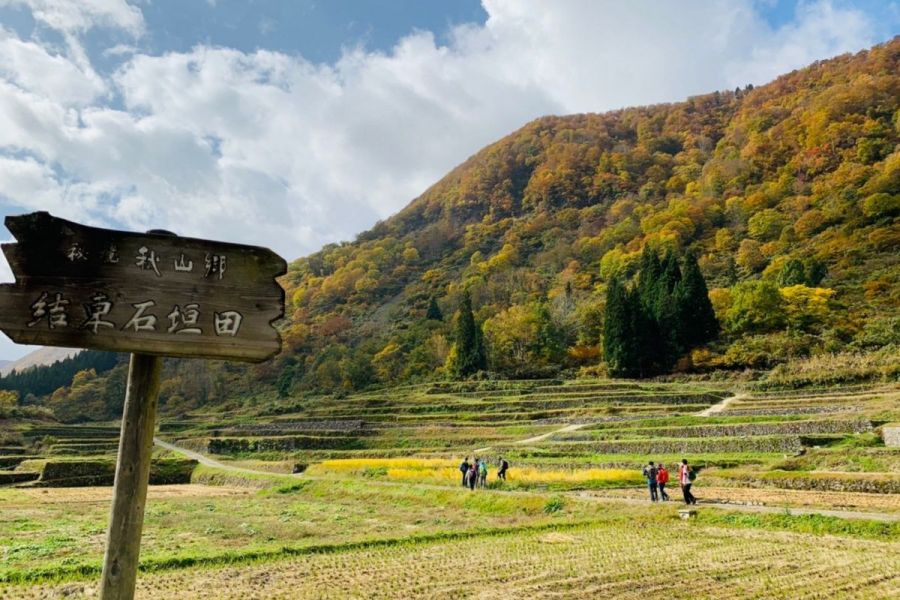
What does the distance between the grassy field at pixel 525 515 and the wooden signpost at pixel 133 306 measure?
5270 millimetres

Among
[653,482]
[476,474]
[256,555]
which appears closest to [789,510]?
[653,482]

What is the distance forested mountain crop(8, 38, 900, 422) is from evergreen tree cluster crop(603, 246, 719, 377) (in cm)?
124

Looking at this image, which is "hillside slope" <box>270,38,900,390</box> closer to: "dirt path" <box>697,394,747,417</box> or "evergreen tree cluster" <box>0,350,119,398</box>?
"dirt path" <box>697,394,747,417</box>

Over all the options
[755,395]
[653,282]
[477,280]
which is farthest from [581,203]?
[755,395]

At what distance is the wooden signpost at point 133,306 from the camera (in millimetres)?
3670

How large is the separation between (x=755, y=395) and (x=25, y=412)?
66.7m

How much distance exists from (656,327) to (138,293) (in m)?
53.8

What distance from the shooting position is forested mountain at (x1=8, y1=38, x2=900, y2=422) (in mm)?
54125

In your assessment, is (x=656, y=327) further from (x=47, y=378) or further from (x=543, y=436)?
(x=47, y=378)

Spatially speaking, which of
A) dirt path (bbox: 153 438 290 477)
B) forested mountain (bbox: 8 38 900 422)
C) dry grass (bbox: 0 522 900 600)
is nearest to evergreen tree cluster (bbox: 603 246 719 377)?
forested mountain (bbox: 8 38 900 422)

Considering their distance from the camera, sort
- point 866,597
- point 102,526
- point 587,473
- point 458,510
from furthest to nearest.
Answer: point 587,473 < point 458,510 < point 102,526 < point 866,597

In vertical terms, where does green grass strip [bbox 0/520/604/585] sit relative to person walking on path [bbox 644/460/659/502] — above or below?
below

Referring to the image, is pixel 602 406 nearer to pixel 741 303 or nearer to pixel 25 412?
pixel 741 303

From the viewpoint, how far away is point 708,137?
139m
